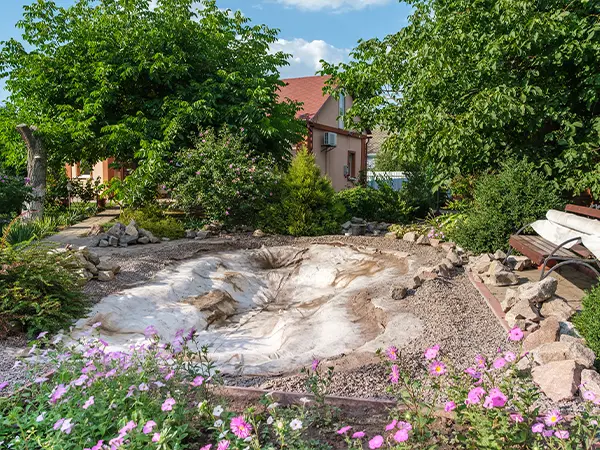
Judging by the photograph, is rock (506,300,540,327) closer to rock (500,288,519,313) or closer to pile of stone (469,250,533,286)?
rock (500,288,519,313)

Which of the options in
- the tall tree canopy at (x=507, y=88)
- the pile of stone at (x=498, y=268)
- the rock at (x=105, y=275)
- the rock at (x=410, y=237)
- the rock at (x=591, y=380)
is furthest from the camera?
the rock at (x=410, y=237)

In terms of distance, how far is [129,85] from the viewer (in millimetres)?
11969

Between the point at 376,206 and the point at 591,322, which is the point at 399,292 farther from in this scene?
the point at 376,206

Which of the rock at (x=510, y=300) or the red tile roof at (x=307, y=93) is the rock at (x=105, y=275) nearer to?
the rock at (x=510, y=300)

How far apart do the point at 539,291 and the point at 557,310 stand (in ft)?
0.70

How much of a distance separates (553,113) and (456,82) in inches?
64.3

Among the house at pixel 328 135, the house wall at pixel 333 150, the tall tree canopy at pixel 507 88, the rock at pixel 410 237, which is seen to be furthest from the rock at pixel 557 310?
the house wall at pixel 333 150

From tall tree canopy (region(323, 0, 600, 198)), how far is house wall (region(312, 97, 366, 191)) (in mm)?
10244

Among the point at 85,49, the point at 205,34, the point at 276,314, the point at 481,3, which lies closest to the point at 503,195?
the point at 481,3

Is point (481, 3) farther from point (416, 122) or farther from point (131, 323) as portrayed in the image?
point (131, 323)

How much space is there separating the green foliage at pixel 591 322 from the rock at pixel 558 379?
0.51 m

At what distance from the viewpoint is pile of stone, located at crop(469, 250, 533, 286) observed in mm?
5414

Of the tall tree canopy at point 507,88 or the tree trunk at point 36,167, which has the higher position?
the tall tree canopy at point 507,88

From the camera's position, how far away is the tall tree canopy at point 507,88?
703 cm
